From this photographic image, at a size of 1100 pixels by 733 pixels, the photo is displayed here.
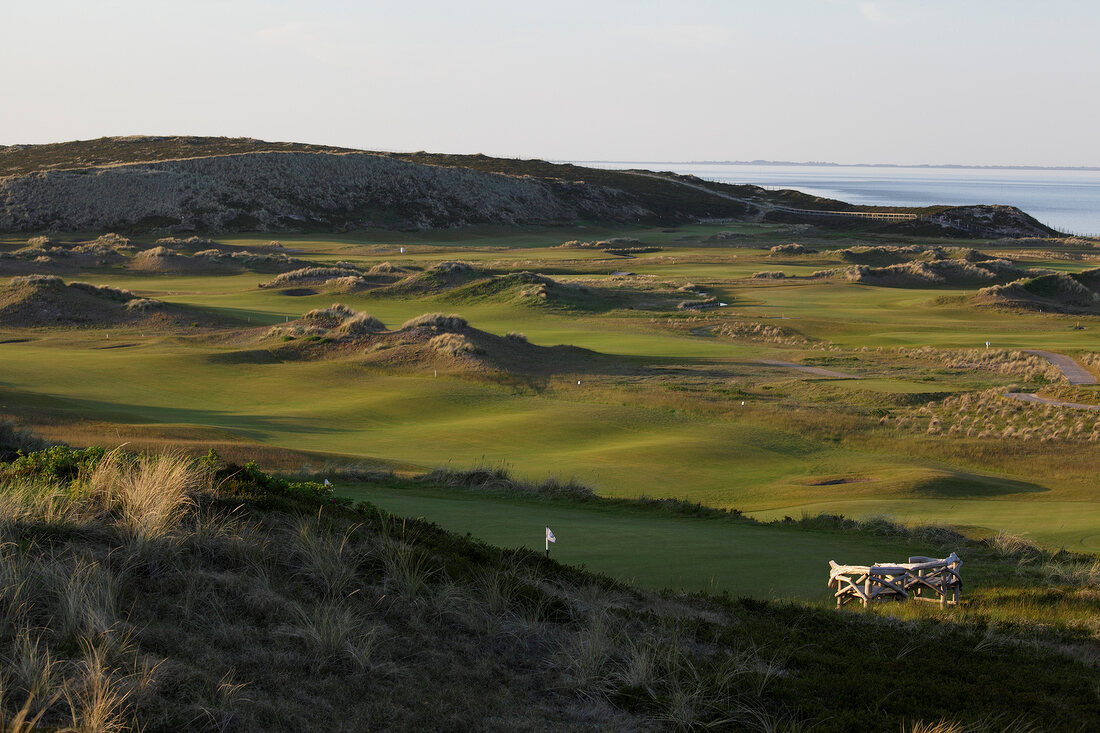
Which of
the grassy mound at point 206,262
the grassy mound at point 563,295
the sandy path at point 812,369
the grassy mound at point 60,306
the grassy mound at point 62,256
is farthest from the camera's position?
the grassy mound at point 206,262

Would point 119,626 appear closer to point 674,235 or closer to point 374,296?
point 374,296

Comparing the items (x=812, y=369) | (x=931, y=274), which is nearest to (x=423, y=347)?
(x=812, y=369)

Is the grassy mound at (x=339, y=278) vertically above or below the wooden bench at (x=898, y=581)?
above

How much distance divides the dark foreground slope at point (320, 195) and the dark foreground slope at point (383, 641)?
335ft

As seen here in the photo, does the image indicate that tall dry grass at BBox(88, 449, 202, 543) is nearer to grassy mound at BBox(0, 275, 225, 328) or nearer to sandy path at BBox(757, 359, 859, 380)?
sandy path at BBox(757, 359, 859, 380)

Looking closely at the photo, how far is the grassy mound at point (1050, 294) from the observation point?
57.8 meters

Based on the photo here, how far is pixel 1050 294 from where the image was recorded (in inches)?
2400

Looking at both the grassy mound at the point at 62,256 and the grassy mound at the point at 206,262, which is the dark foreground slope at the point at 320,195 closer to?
the grassy mound at the point at 62,256

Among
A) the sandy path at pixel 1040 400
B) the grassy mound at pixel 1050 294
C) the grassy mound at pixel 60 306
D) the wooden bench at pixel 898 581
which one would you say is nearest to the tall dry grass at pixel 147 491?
the wooden bench at pixel 898 581

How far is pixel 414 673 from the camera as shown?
636 cm

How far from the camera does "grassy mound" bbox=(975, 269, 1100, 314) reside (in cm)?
5778

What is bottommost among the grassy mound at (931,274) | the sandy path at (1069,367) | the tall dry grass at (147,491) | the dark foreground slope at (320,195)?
the sandy path at (1069,367)

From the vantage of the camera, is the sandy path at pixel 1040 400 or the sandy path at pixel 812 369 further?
the sandy path at pixel 812 369

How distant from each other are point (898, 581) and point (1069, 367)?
2916 centimetres
